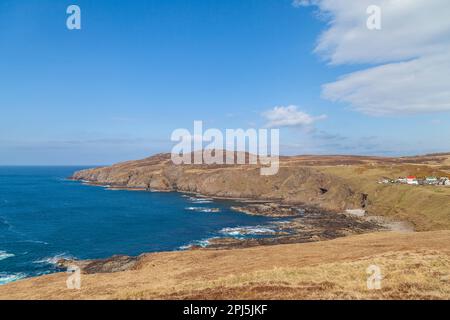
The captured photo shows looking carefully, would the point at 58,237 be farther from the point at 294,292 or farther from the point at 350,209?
the point at 350,209

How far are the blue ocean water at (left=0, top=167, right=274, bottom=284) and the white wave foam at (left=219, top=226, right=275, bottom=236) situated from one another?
75 centimetres

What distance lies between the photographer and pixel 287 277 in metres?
26.4

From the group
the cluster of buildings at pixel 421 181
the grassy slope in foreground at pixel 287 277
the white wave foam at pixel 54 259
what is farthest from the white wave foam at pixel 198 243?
the cluster of buildings at pixel 421 181

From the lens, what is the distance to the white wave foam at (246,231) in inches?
3334

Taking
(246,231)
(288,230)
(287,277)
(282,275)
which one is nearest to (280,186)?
(288,230)

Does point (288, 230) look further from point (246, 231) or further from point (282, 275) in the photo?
point (282, 275)

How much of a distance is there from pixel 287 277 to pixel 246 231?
61.4 m

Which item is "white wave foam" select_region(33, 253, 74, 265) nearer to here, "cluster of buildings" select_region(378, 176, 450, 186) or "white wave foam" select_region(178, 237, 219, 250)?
"white wave foam" select_region(178, 237, 219, 250)

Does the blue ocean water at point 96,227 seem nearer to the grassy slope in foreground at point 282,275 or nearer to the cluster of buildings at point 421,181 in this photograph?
the grassy slope in foreground at point 282,275

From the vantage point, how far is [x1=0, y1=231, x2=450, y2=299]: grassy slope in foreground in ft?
72.9

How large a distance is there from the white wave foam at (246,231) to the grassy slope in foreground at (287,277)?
131ft

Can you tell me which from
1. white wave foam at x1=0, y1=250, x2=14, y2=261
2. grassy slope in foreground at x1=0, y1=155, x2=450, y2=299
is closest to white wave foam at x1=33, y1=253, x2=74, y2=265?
white wave foam at x1=0, y1=250, x2=14, y2=261

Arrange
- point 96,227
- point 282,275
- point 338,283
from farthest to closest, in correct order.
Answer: point 96,227
point 282,275
point 338,283

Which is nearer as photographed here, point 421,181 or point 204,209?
point 421,181
